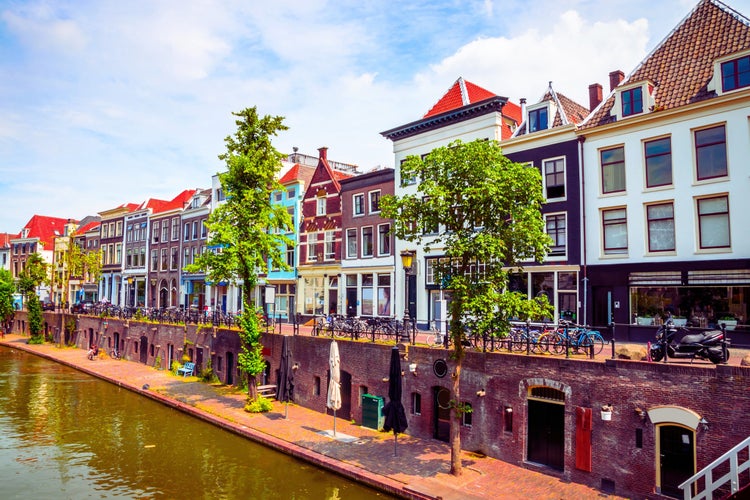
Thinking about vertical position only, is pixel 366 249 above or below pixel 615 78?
below

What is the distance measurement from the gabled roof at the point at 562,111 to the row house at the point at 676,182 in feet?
4.56

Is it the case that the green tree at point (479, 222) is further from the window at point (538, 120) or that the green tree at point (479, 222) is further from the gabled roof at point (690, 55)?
the window at point (538, 120)

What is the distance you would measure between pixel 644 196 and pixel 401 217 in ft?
40.5

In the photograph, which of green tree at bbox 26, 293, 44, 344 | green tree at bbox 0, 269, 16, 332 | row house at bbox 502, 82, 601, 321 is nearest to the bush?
row house at bbox 502, 82, 601, 321

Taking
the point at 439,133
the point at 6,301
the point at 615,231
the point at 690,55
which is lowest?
the point at 6,301

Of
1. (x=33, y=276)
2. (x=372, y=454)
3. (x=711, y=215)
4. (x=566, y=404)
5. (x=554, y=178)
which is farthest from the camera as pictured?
(x=33, y=276)

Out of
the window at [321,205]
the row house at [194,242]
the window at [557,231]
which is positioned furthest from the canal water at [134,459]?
the row house at [194,242]

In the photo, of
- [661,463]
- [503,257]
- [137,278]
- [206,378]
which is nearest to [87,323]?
[137,278]

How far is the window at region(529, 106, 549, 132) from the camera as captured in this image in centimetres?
2569

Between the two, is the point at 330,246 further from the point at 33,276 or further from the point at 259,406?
the point at 33,276

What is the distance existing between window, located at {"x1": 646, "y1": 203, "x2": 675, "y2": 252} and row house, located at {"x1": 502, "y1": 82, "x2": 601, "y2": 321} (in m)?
3.00

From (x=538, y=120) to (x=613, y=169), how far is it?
4690 mm

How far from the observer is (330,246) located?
127 ft

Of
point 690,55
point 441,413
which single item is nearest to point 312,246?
point 441,413
